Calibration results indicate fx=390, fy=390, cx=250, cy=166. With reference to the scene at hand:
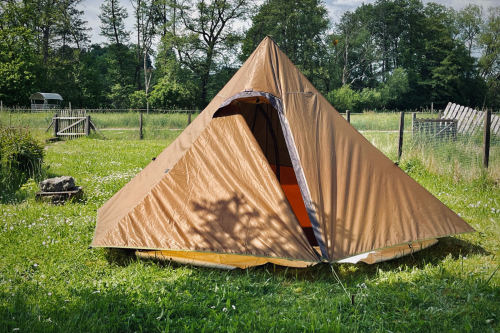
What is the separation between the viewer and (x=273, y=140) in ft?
18.0

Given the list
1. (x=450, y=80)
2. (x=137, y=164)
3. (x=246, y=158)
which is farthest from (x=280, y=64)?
(x=450, y=80)

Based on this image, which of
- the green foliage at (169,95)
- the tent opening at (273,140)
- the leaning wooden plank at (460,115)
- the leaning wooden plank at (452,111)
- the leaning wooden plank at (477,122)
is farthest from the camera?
the green foliage at (169,95)

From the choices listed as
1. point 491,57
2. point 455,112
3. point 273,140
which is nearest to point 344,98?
point 491,57

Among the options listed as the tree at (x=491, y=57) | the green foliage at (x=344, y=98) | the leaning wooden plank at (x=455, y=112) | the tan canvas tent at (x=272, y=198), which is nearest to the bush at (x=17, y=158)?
the tan canvas tent at (x=272, y=198)

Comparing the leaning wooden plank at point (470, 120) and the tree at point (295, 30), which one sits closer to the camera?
the leaning wooden plank at point (470, 120)

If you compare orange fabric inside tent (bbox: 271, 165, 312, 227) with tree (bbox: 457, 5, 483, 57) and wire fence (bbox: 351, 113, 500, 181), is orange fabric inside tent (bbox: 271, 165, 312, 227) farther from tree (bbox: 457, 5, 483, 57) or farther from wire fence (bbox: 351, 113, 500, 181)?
tree (bbox: 457, 5, 483, 57)

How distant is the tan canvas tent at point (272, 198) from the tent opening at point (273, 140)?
0.69 metres

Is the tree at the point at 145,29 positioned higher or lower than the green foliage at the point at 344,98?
higher

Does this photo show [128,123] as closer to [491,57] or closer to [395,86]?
[395,86]

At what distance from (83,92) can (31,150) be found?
33.5 meters

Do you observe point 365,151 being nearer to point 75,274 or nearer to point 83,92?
point 75,274

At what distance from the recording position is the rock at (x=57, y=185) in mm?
6199

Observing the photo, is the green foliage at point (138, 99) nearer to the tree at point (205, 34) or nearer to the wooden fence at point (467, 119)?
the tree at point (205, 34)

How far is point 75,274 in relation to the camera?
3.62 m
